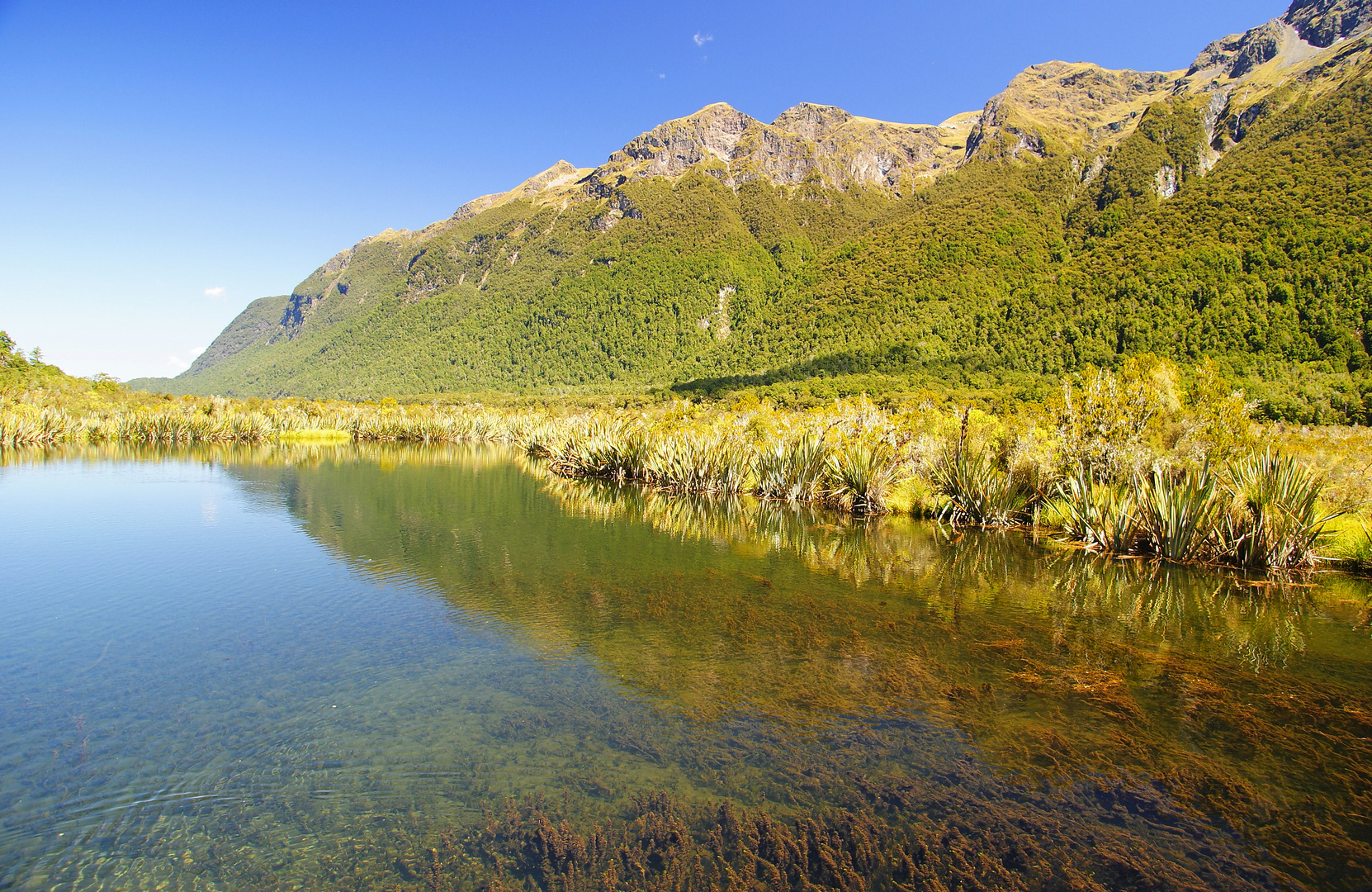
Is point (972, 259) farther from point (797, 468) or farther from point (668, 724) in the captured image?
point (668, 724)

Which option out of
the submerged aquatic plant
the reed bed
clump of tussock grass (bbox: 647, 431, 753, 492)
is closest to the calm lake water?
the submerged aquatic plant

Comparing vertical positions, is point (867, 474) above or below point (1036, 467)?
below

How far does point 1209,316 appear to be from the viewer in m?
68.9

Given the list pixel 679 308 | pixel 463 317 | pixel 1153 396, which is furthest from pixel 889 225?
pixel 1153 396

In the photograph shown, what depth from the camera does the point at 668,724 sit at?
15.9ft

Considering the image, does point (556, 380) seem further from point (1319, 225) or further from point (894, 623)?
point (894, 623)

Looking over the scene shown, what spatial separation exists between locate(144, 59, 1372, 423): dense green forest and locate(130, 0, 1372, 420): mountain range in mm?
455

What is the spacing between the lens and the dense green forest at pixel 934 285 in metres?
67.6

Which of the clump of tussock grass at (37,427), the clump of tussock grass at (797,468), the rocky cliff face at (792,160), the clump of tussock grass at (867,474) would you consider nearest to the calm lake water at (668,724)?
the clump of tussock grass at (867,474)

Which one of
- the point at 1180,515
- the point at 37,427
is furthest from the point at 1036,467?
the point at 37,427

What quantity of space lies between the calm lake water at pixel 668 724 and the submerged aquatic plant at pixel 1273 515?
0.74m

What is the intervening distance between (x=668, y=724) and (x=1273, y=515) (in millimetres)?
10598

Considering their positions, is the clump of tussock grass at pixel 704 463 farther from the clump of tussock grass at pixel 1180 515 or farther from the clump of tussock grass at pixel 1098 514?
the clump of tussock grass at pixel 1180 515

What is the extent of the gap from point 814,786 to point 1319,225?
96641 millimetres
